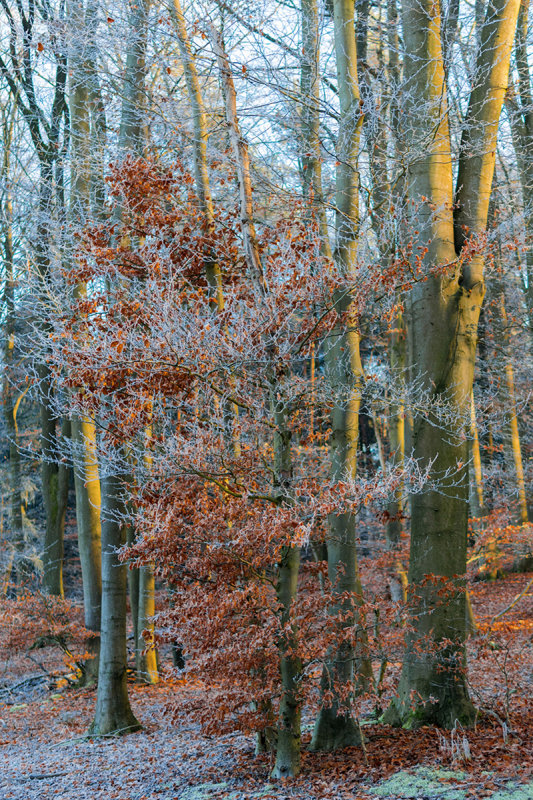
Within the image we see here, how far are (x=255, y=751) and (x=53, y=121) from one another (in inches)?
446

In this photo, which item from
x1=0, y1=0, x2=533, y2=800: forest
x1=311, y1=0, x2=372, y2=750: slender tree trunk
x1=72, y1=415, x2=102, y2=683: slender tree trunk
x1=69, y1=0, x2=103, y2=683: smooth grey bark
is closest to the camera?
x1=0, y1=0, x2=533, y2=800: forest

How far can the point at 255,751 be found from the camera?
659 centimetres

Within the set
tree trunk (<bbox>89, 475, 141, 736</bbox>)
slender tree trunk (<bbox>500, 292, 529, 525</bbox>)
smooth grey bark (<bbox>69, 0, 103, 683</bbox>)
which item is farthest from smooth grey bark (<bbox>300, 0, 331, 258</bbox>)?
slender tree trunk (<bbox>500, 292, 529, 525</bbox>)

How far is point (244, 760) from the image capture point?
647 centimetres

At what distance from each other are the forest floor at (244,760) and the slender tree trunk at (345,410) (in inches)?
17.9

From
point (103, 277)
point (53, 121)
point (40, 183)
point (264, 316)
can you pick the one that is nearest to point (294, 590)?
point (264, 316)

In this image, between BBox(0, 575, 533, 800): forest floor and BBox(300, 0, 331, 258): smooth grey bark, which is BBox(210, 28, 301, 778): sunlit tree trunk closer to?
BBox(0, 575, 533, 800): forest floor

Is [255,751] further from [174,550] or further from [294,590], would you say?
[174,550]

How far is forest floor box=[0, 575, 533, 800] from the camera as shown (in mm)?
4895

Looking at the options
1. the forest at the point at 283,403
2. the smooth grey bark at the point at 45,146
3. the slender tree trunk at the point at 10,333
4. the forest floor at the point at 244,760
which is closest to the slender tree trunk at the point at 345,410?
the forest at the point at 283,403

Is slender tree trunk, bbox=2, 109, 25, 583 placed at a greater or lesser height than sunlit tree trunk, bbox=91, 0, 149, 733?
greater

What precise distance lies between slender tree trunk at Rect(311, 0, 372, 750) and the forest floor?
0.46m

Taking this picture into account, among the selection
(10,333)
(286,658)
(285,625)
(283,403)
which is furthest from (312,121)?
(10,333)

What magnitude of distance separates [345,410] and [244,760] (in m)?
3.50
